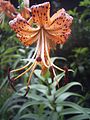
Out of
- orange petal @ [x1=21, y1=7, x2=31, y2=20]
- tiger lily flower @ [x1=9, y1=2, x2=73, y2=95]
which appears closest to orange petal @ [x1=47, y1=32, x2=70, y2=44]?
tiger lily flower @ [x1=9, y1=2, x2=73, y2=95]

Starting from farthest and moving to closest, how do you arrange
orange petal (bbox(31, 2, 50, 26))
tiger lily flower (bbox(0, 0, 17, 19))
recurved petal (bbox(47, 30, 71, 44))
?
tiger lily flower (bbox(0, 0, 17, 19)) → recurved petal (bbox(47, 30, 71, 44)) → orange petal (bbox(31, 2, 50, 26))

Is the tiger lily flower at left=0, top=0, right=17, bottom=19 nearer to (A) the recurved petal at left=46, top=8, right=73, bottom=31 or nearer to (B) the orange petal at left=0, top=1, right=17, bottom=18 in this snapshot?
(B) the orange petal at left=0, top=1, right=17, bottom=18

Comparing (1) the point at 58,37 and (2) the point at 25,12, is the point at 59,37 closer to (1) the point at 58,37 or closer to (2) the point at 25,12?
(1) the point at 58,37

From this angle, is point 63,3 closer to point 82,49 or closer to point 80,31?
point 80,31

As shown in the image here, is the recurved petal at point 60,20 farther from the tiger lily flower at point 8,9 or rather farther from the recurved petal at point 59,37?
the tiger lily flower at point 8,9

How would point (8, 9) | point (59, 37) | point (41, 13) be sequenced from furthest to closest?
point (8, 9), point (59, 37), point (41, 13)

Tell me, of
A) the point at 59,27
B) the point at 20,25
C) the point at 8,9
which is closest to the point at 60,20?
the point at 59,27

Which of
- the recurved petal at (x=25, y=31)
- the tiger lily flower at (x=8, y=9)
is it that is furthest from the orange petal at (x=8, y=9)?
the recurved petal at (x=25, y=31)
